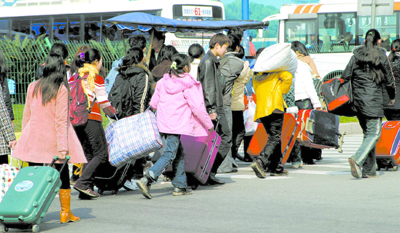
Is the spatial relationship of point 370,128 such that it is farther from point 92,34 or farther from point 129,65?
point 92,34

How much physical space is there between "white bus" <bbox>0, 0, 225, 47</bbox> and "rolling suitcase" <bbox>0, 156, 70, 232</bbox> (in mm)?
16393

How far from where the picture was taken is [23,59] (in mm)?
12328

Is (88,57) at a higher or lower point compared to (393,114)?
higher

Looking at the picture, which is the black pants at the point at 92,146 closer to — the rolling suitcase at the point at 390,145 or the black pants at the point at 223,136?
the black pants at the point at 223,136

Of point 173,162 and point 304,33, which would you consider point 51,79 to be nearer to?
point 173,162

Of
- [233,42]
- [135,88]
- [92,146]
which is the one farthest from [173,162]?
[233,42]

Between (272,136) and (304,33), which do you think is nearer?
(272,136)

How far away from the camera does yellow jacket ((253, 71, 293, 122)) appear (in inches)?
332

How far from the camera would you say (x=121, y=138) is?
23.3 ft

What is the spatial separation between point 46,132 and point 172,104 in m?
1.86

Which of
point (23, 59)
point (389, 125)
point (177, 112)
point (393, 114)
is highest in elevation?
point (23, 59)

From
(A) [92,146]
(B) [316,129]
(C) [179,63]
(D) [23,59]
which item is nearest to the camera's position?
(A) [92,146]

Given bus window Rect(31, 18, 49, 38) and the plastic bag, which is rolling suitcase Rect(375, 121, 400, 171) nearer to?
the plastic bag

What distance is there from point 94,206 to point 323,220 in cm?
244
